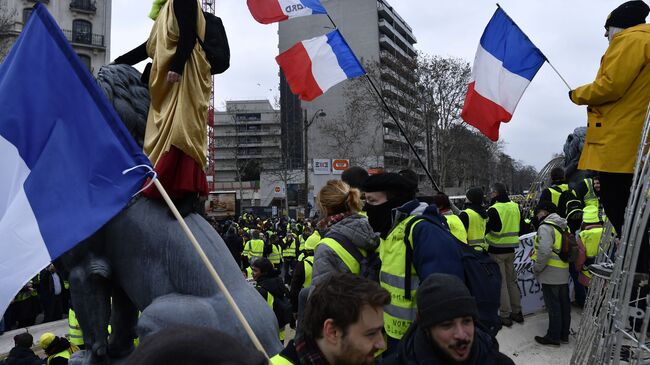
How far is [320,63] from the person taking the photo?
6.19 m

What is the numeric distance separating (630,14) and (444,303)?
2.62 meters

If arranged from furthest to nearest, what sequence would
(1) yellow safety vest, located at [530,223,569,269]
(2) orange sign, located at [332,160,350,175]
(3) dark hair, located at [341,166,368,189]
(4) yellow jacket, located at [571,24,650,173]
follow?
(2) orange sign, located at [332,160,350,175]
(1) yellow safety vest, located at [530,223,569,269]
(3) dark hair, located at [341,166,368,189]
(4) yellow jacket, located at [571,24,650,173]

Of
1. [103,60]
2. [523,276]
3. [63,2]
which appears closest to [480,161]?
[103,60]

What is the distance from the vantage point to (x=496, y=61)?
5.30 meters

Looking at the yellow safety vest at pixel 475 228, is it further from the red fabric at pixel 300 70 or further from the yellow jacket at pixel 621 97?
the yellow jacket at pixel 621 97

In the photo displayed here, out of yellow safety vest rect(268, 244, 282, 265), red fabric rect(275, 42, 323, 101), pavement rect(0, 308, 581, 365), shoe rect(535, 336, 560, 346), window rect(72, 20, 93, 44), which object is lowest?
yellow safety vest rect(268, 244, 282, 265)

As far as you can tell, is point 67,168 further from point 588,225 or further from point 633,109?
point 588,225

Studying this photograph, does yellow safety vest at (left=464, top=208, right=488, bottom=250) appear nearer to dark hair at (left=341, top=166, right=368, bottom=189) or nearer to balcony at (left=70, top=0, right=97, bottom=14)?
dark hair at (left=341, top=166, right=368, bottom=189)

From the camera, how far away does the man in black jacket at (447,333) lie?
2.03 m

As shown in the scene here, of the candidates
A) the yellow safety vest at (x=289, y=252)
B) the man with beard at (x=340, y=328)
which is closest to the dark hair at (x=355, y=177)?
the man with beard at (x=340, y=328)

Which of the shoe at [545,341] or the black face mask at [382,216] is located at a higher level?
the black face mask at [382,216]

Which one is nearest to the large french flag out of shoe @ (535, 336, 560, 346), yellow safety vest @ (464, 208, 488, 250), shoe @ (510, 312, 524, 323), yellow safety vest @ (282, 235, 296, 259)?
yellow safety vest @ (464, 208, 488, 250)

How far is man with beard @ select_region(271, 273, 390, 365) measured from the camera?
1.75 m

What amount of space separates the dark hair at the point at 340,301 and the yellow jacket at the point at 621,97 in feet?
7.03
